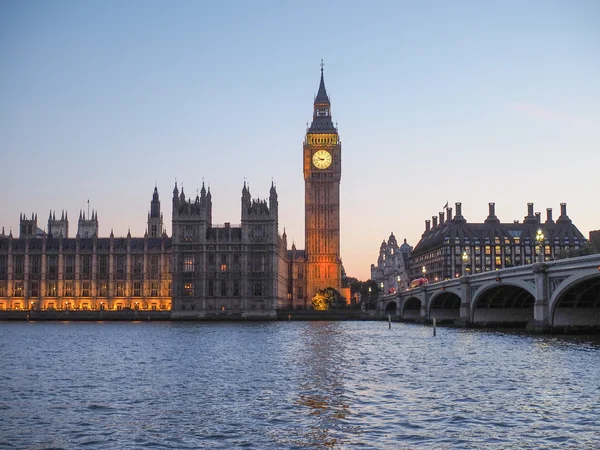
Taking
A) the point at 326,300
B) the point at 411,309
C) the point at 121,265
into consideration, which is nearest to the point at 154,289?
the point at 121,265

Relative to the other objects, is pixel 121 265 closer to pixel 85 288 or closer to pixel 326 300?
pixel 85 288

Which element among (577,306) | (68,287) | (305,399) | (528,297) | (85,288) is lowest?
(305,399)

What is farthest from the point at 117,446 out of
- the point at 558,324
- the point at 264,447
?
the point at 558,324

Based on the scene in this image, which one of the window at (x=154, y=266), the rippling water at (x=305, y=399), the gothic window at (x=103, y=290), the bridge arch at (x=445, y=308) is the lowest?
the rippling water at (x=305, y=399)

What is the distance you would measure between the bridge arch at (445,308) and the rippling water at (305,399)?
6465 cm

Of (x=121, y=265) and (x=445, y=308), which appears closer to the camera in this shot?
(x=445, y=308)

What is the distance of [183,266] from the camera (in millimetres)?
167125

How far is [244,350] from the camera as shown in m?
65.4

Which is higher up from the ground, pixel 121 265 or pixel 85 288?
pixel 121 265

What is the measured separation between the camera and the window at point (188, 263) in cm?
16700

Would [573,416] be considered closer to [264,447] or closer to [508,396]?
[508,396]

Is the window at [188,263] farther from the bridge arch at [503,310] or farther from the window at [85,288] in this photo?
the bridge arch at [503,310]

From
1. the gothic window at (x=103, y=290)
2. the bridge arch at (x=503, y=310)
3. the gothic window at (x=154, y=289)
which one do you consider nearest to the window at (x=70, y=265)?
the gothic window at (x=103, y=290)

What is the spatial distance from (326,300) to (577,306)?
349ft
